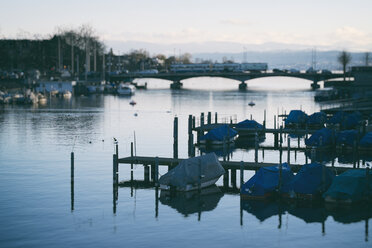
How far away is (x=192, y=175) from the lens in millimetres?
44531

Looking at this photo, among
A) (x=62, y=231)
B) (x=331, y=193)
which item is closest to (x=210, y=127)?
(x=331, y=193)

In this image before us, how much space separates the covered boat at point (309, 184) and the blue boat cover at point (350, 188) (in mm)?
879

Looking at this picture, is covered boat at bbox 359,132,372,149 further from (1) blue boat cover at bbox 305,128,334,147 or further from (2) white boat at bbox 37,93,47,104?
(2) white boat at bbox 37,93,47,104

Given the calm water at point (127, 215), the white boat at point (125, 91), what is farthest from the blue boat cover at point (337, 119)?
the white boat at point (125, 91)

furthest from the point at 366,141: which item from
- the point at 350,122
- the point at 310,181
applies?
the point at 310,181

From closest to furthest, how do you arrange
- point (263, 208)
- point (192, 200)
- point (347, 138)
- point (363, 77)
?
point (263, 208)
point (192, 200)
point (347, 138)
point (363, 77)

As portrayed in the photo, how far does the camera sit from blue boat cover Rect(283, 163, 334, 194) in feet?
138

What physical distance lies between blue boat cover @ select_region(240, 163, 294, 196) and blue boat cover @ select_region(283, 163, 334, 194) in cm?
86

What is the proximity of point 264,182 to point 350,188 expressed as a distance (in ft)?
18.8

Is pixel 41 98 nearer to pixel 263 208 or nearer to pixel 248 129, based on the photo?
pixel 248 129

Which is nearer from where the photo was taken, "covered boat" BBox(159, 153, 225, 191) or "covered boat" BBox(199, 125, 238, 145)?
"covered boat" BBox(159, 153, 225, 191)

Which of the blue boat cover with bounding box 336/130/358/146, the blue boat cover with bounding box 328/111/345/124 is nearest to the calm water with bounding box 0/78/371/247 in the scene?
the blue boat cover with bounding box 336/130/358/146

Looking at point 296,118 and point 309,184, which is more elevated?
point 296,118

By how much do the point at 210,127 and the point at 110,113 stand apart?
45962 mm
